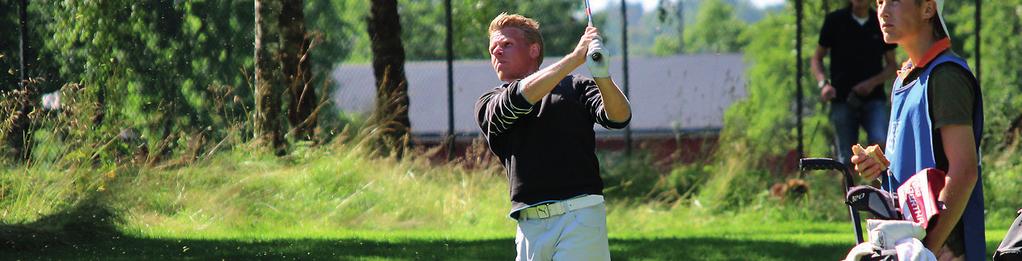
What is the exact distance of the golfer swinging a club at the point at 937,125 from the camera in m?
3.67

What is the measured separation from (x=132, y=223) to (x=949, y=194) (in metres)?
6.58

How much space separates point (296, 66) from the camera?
1197 centimetres

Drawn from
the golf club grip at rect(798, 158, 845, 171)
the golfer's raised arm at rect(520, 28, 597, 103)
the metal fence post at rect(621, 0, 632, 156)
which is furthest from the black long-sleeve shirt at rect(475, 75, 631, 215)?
the metal fence post at rect(621, 0, 632, 156)

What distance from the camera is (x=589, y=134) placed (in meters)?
4.66

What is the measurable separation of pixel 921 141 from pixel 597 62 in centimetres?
85

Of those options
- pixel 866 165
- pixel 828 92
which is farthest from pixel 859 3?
pixel 866 165

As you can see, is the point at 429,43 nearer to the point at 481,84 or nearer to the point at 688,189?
the point at 481,84

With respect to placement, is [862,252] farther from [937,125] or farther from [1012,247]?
[1012,247]

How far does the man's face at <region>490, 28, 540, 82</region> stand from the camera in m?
4.72

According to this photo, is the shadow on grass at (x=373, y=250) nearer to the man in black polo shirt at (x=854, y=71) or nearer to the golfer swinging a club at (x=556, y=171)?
the man in black polo shirt at (x=854, y=71)

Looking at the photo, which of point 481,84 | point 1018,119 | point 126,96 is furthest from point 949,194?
point 481,84

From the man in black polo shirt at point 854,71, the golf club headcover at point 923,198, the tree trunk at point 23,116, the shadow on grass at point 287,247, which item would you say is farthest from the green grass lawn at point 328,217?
the golf club headcover at point 923,198

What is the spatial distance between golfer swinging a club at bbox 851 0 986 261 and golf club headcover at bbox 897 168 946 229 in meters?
0.02

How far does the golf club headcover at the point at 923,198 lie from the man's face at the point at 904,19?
0.36 m
